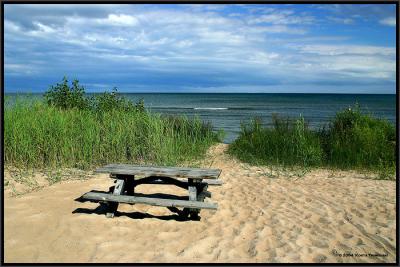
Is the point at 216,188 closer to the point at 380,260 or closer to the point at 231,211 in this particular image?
the point at 231,211

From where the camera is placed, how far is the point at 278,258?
13.4ft

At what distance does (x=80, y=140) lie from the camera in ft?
27.6

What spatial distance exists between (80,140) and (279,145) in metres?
4.74

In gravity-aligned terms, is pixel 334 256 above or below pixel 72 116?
below

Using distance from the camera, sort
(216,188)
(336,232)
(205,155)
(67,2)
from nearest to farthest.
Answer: (67,2) < (336,232) < (216,188) < (205,155)

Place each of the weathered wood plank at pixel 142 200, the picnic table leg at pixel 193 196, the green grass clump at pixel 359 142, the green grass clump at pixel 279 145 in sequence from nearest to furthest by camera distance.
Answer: the weathered wood plank at pixel 142 200 → the picnic table leg at pixel 193 196 → the green grass clump at pixel 359 142 → the green grass clump at pixel 279 145

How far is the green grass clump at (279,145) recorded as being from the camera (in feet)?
30.3

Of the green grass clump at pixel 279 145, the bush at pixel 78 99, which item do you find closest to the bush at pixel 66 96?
the bush at pixel 78 99

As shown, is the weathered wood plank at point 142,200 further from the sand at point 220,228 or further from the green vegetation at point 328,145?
the green vegetation at point 328,145

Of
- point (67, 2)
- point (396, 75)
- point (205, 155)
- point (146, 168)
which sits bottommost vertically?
point (205, 155)

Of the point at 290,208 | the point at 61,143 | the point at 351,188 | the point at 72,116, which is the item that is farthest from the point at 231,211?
the point at 72,116

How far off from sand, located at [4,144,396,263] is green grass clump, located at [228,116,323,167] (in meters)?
2.39

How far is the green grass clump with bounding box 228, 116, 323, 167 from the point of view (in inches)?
364

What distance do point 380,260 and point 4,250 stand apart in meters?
3.93
